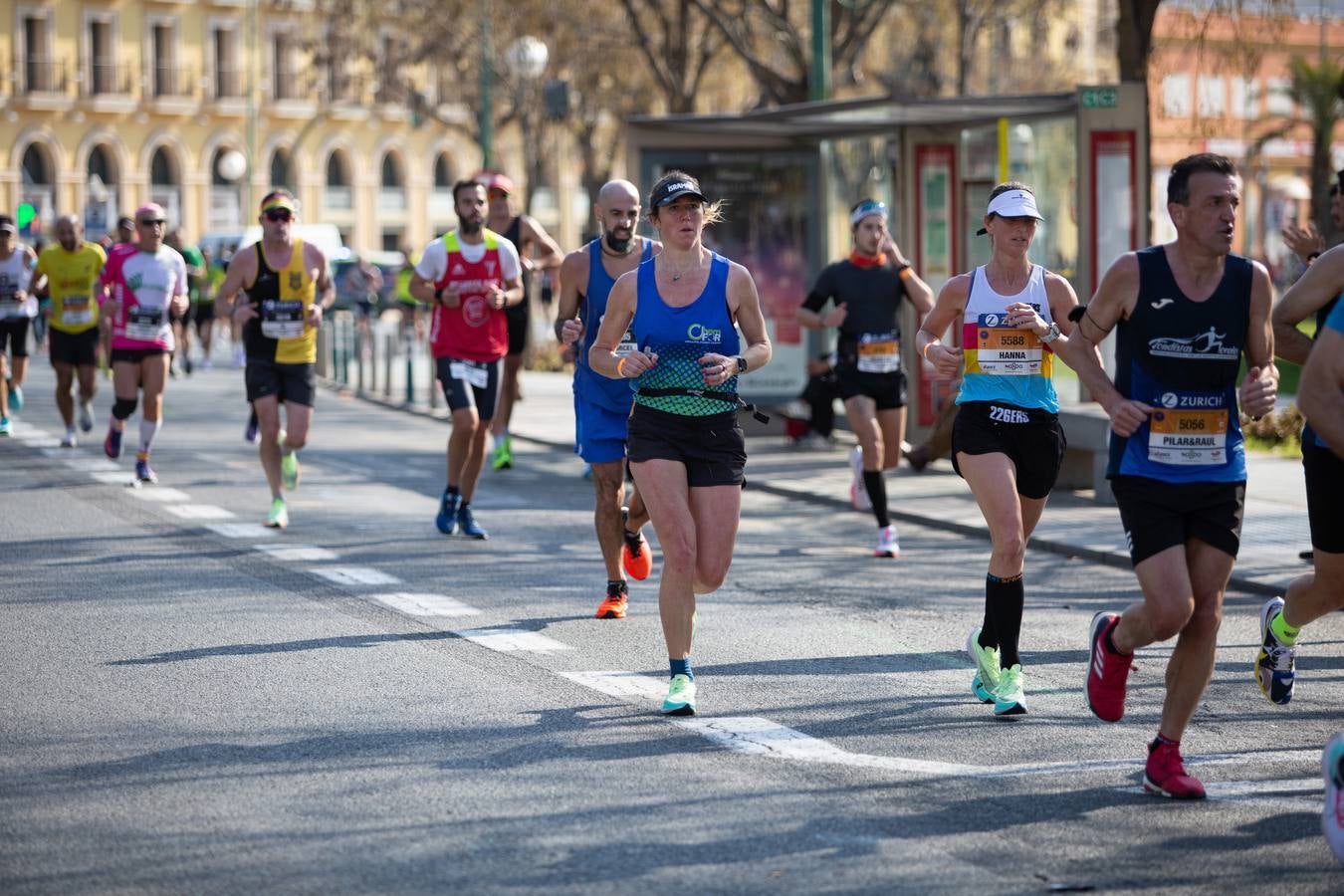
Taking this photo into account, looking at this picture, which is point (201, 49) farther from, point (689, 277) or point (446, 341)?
point (689, 277)

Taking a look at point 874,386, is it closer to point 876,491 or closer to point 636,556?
point 876,491

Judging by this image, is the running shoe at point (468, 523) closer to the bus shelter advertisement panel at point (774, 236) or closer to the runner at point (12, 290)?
the bus shelter advertisement panel at point (774, 236)

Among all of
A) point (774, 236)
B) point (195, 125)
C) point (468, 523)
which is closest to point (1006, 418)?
point (468, 523)

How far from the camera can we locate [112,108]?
73062mm

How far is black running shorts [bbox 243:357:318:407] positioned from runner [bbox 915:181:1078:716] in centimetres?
Result: 595

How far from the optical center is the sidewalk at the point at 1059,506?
40.0 ft

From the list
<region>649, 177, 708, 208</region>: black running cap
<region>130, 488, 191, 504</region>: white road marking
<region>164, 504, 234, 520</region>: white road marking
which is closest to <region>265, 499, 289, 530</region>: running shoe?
<region>164, 504, 234, 520</region>: white road marking

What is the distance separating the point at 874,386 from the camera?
1238cm

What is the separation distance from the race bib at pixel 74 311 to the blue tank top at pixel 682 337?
12.0 metres

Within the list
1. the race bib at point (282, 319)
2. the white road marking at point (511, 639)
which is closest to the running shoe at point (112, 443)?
the race bib at point (282, 319)

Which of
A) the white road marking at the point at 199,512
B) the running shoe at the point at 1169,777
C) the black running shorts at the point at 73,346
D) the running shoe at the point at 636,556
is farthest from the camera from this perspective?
the black running shorts at the point at 73,346

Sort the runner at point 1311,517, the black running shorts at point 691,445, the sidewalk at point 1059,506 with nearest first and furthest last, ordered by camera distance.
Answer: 1. the runner at point 1311,517
2. the black running shorts at point 691,445
3. the sidewalk at point 1059,506

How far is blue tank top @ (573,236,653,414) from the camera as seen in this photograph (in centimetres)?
978

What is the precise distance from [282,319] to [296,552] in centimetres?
161
